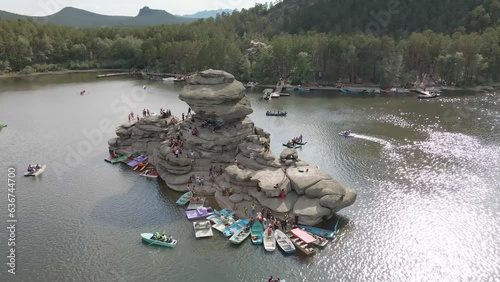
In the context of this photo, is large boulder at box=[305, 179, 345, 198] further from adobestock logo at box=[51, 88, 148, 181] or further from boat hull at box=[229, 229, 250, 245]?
adobestock logo at box=[51, 88, 148, 181]

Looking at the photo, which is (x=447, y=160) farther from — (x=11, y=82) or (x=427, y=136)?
(x=11, y=82)

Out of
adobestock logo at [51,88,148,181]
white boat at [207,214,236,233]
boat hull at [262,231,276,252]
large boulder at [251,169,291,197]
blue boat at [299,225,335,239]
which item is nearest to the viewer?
boat hull at [262,231,276,252]

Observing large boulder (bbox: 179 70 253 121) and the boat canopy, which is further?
large boulder (bbox: 179 70 253 121)

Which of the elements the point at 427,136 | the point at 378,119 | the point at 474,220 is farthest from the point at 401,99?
the point at 474,220

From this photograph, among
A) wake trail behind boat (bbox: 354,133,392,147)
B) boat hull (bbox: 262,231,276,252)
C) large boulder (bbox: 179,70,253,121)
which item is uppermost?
large boulder (bbox: 179,70,253,121)

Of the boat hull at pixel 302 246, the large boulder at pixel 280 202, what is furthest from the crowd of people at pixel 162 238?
the boat hull at pixel 302 246

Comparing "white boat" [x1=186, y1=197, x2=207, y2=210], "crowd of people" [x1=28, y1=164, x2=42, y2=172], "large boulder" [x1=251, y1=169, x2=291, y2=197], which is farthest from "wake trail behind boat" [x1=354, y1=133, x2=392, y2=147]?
"crowd of people" [x1=28, y1=164, x2=42, y2=172]
